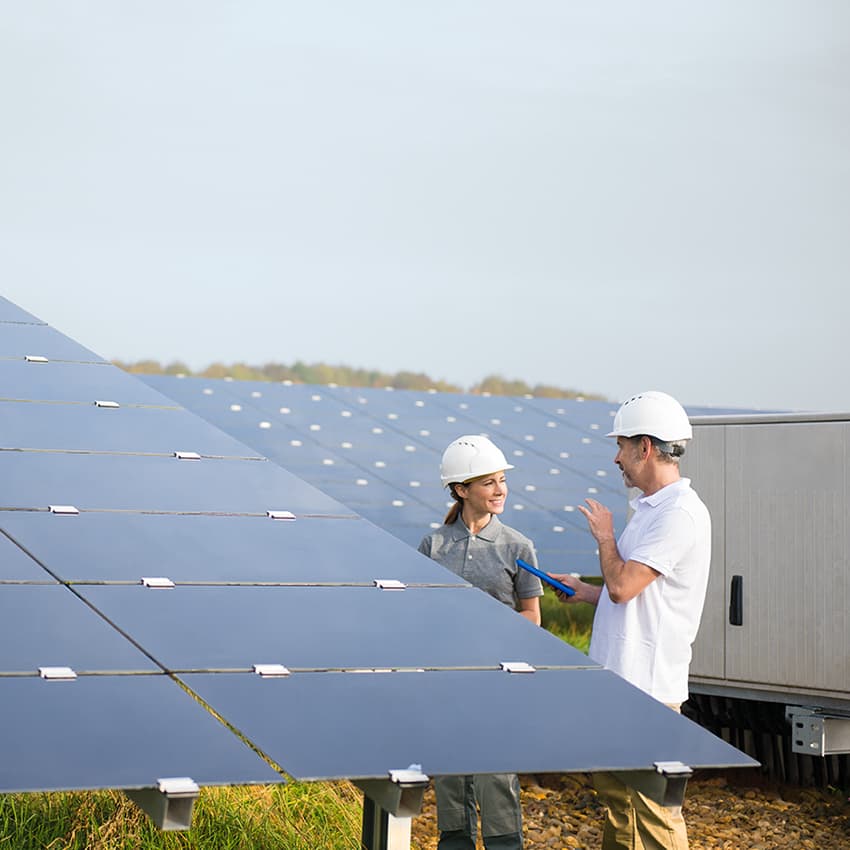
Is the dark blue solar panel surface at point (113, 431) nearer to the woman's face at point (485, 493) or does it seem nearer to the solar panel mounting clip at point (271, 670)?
the woman's face at point (485, 493)

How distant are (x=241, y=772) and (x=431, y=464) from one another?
14109mm

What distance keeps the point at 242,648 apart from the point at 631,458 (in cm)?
210

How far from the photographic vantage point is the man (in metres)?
5.40

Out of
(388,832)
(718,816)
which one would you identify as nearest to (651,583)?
(388,832)

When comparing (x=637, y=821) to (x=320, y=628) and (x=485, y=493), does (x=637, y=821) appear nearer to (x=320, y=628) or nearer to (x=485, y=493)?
(x=320, y=628)

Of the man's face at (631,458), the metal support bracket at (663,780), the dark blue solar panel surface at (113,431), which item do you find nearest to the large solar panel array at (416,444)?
the dark blue solar panel surface at (113,431)

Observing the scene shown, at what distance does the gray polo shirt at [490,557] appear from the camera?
6.65 metres

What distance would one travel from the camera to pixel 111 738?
11.3 feet

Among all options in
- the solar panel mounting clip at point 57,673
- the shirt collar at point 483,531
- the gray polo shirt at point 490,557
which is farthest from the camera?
the shirt collar at point 483,531

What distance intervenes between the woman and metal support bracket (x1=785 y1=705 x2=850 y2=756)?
250cm

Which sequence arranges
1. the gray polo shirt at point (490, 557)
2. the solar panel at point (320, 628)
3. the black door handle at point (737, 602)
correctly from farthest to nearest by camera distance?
the black door handle at point (737, 602) → the gray polo shirt at point (490, 557) → the solar panel at point (320, 628)

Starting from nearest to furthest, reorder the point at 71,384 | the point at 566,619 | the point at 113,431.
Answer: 1. the point at 113,431
2. the point at 71,384
3. the point at 566,619

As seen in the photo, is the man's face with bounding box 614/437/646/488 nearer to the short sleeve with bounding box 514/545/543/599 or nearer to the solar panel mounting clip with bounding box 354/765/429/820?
the short sleeve with bounding box 514/545/543/599

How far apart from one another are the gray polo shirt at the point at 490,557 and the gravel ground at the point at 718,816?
7.88 ft
